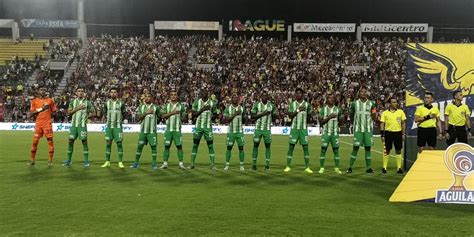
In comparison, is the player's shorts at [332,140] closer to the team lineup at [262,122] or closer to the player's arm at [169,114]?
the team lineup at [262,122]

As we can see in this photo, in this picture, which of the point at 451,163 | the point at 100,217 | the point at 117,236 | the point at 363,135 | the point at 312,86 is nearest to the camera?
the point at 117,236

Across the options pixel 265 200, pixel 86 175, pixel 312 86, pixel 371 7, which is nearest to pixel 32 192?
pixel 86 175

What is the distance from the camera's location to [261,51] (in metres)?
45.4

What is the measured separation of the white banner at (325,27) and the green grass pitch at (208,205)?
120ft

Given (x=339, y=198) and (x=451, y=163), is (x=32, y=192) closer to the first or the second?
(x=339, y=198)

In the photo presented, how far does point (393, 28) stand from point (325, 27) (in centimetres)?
683

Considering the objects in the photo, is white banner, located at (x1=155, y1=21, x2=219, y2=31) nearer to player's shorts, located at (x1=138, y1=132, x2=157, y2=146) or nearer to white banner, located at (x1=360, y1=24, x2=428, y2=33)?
white banner, located at (x1=360, y1=24, x2=428, y2=33)

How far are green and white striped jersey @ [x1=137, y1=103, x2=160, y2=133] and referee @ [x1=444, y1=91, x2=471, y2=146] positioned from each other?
8383 mm

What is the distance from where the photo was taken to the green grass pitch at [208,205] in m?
7.25

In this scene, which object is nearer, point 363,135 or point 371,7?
point 363,135

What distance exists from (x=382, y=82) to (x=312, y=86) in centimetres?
597

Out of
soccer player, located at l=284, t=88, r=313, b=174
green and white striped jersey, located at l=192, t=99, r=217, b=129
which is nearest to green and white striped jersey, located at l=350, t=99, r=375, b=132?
soccer player, located at l=284, t=88, r=313, b=174

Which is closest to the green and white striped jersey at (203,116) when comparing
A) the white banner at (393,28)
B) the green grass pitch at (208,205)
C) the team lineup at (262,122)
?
the team lineup at (262,122)

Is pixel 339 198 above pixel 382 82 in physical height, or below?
below
